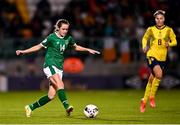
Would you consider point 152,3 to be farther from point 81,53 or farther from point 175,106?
point 175,106

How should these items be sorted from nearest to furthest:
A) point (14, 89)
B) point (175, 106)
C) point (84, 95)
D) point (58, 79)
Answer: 1. point (58, 79)
2. point (175, 106)
3. point (84, 95)
4. point (14, 89)

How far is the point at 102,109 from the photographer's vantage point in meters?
15.9

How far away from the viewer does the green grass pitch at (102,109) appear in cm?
1272

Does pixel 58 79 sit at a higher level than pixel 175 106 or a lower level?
higher

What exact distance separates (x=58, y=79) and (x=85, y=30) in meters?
12.1

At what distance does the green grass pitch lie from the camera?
1272 centimetres

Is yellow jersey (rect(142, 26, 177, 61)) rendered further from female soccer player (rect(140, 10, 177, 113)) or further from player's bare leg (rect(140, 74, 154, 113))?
player's bare leg (rect(140, 74, 154, 113))

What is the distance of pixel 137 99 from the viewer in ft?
64.6

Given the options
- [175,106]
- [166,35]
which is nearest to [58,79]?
[166,35]

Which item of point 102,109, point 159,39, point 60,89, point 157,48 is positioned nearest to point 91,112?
point 60,89

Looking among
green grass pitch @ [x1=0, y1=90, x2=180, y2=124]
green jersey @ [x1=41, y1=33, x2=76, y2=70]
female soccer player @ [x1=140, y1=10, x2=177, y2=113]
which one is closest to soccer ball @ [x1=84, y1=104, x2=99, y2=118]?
green grass pitch @ [x1=0, y1=90, x2=180, y2=124]

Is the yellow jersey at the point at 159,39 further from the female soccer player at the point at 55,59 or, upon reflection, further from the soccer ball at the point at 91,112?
the soccer ball at the point at 91,112

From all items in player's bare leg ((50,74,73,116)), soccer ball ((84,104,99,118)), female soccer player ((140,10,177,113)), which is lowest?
soccer ball ((84,104,99,118))

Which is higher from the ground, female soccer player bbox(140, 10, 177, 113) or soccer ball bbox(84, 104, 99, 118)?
female soccer player bbox(140, 10, 177, 113)
